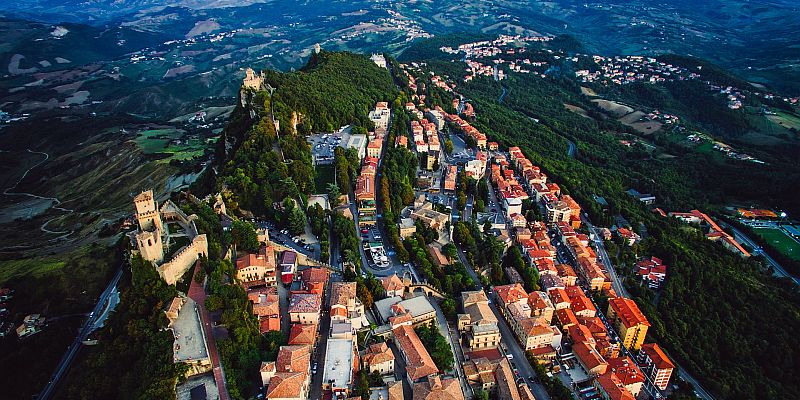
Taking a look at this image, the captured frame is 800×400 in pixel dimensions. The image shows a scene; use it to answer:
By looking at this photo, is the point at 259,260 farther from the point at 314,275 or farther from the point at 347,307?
the point at 347,307

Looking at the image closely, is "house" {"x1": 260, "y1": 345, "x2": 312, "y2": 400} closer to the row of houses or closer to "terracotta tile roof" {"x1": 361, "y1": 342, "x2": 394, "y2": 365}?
"terracotta tile roof" {"x1": 361, "y1": 342, "x2": 394, "y2": 365}

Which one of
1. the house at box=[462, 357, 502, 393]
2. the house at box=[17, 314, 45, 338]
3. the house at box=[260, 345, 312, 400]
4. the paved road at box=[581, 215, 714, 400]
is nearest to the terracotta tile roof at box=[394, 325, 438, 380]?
the house at box=[462, 357, 502, 393]

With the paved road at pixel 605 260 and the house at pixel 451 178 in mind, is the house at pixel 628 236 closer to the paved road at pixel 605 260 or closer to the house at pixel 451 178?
the paved road at pixel 605 260

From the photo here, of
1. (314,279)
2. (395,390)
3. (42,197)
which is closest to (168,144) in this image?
(42,197)

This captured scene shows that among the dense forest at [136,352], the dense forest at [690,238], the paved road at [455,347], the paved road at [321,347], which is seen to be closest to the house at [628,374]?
the dense forest at [690,238]

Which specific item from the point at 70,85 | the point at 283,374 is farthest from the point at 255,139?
the point at 70,85

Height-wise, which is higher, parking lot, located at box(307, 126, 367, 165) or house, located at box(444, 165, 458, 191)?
parking lot, located at box(307, 126, 367, 165)
